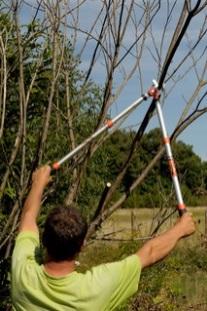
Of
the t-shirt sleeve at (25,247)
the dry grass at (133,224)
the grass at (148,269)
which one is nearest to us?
the t-shirt sleeve at (25,247)

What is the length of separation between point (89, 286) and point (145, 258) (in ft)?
0.72

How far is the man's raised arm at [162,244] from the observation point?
2.65 meters

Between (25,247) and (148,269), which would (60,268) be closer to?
(25,247)

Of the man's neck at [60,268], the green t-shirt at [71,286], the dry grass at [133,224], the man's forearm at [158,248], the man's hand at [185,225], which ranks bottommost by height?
the green t-shirt at [71,286]

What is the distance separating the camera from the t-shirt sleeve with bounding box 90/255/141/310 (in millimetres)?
2562

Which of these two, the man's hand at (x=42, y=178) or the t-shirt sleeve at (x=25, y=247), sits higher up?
the man's hand at (x=42, y=178)

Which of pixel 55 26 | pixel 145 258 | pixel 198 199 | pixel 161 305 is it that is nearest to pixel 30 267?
pixel 145 258

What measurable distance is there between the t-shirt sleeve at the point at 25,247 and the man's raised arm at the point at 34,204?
0.10ft

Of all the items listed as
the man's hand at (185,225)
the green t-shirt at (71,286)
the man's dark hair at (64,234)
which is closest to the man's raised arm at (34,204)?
the green t-shirt at (71,286)

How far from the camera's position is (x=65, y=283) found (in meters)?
2.51

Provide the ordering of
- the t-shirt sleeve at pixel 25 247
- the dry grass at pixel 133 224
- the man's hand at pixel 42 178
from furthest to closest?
the dry grass at pixel 133 224
the man's hand at pixel 42 178
the t-shirt sleeve at pixel 25 247

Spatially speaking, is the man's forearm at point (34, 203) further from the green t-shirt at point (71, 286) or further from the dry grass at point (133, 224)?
the dry grass at point (133, 224)

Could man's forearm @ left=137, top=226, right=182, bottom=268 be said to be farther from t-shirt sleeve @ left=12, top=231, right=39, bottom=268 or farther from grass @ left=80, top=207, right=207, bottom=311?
grass @ left=80, top=207, right=207, bottom=311

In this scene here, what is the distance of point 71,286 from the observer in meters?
2.51
